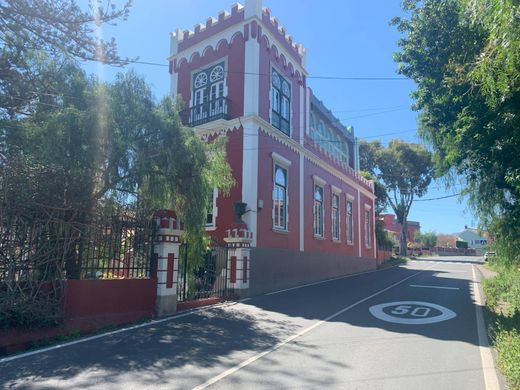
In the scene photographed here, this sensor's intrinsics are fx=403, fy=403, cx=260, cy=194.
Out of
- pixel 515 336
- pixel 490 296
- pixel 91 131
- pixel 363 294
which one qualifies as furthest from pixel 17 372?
pixel 490 296

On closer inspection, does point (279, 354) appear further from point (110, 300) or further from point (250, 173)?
point (250, 173)

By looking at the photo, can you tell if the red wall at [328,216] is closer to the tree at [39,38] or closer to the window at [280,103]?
the window at [280,103]

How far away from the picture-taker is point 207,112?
17203mm

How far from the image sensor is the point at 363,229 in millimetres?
29438

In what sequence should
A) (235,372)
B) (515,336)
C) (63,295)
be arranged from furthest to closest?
1. (63,295)
2. (515,336)
3. (235,372)

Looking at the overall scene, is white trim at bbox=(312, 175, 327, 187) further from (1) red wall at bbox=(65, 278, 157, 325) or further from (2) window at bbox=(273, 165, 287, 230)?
(1) red wall at bbox=(65, 278, 157, 325)

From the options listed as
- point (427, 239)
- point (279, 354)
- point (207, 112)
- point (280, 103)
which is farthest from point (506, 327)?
point (427, 239)

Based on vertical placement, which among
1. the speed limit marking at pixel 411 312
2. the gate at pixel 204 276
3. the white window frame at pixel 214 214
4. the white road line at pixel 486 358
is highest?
the white window frame at pixel 214 214

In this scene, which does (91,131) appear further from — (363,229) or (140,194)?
(363,229)

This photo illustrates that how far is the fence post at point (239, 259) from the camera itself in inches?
522

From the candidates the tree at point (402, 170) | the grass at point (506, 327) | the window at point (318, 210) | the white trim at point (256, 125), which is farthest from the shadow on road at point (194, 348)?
the tree at point (402, 170)

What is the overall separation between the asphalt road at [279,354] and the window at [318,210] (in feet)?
32.0

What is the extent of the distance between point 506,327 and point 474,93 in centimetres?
459

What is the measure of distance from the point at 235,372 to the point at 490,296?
11348 mm
